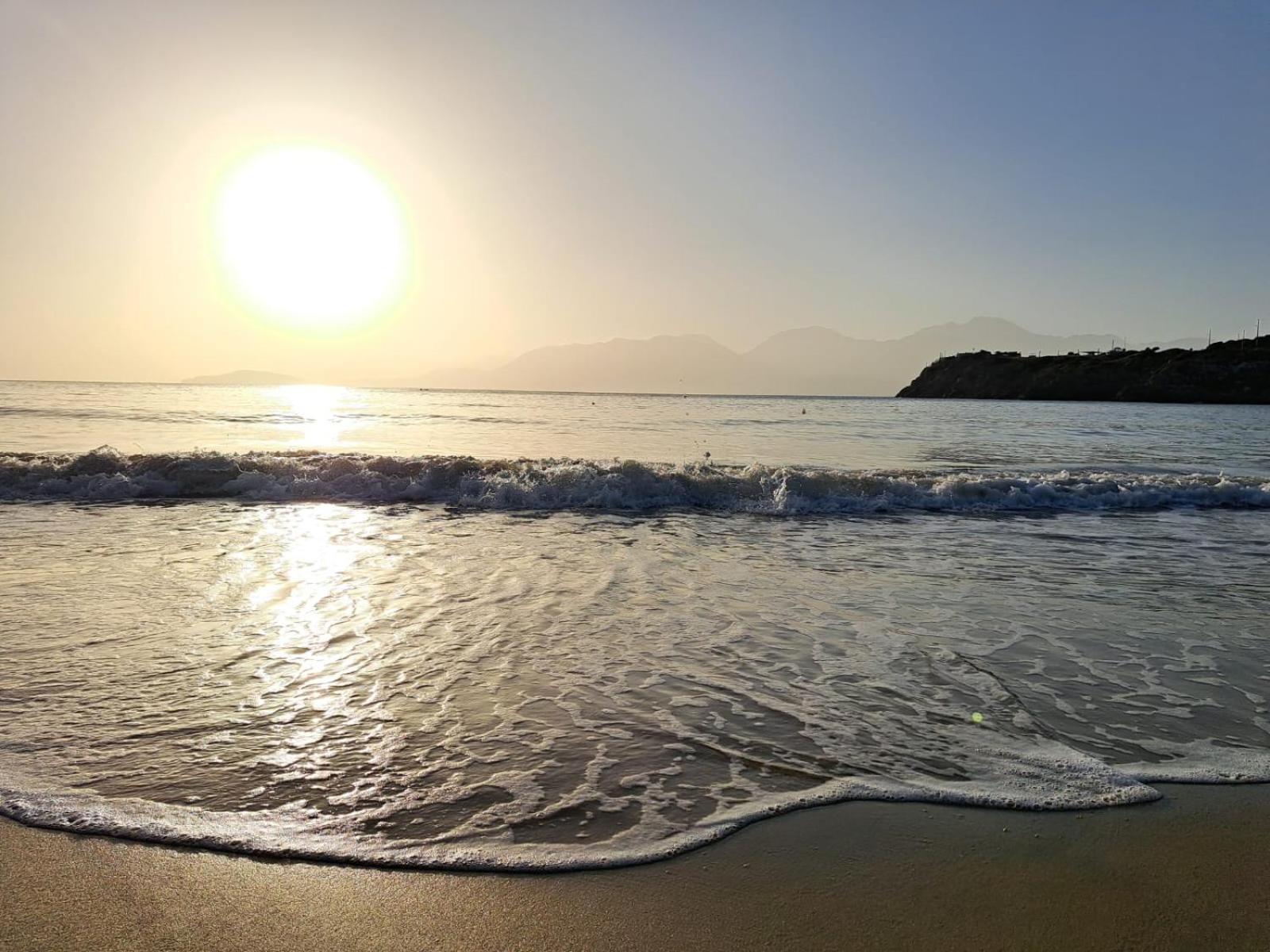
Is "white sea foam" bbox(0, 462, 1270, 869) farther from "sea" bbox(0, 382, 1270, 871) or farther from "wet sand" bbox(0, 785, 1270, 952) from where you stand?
"wet sand" bbox(0, 785, 1270, 952)

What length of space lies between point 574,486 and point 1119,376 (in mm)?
140484

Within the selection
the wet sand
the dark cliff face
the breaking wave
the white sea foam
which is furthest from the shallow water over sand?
the dark cliff face

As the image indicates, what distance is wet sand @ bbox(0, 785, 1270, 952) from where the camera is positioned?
2.71 m

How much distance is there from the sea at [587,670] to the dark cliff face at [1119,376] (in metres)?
126

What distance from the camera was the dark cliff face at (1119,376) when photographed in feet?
377

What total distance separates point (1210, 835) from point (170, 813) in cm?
473

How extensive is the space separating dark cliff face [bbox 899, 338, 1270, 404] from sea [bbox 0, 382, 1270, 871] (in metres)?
126

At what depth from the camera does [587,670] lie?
221 inches

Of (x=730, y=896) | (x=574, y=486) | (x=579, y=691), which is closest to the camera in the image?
(x=730, y=896)

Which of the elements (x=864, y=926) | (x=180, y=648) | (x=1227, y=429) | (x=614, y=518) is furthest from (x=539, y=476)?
(x=1227, y=429)

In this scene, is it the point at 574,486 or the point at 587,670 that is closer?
the point at 587,670

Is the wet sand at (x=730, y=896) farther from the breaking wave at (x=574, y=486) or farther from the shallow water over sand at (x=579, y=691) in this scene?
the breaking wave at (x=574, y=486)

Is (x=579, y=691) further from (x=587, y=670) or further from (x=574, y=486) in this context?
(x=574, y=486)

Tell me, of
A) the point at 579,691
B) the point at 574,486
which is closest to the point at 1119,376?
the point at 574,486
